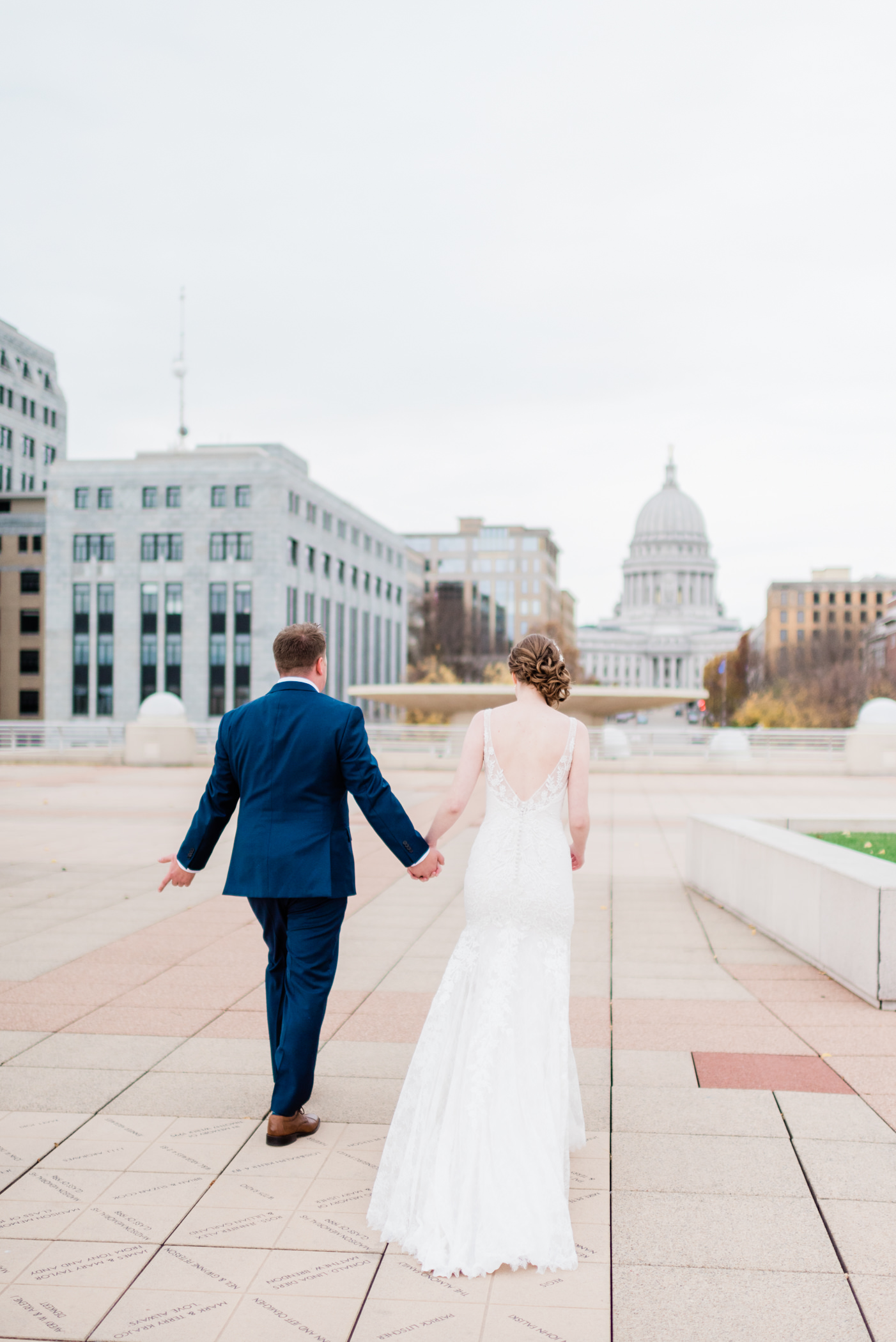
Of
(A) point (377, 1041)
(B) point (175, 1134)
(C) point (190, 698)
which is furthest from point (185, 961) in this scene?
(C) point (190, 698)

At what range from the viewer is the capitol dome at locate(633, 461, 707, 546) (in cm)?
18875

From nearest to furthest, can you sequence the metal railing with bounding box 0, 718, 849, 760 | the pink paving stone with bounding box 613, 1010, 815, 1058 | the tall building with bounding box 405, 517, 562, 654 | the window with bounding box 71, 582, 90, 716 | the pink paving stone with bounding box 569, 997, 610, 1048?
the pink paving stone with bounding box 613, 1010, 815, 1058, the pink paving stone with bounding box 569, 997, 610, 1048, the metal railing with bounding box 0, 718, 849, 760, the window with bounding box 71, 582, 90, 716, the tall building with bounding box 405, 517, 562, 654

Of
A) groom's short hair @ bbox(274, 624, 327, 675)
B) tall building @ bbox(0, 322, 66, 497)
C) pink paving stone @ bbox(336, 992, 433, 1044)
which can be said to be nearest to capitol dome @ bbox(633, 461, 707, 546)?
tall building @ bbox(0, 322, 66, 497)

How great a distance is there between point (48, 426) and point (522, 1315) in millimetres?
109233

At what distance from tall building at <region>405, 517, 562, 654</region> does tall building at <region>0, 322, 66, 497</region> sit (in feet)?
152

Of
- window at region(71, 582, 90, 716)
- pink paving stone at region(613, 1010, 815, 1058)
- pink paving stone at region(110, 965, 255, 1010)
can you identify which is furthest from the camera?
window at region(71, 582, 90, 716)

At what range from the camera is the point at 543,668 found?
13.8 ft

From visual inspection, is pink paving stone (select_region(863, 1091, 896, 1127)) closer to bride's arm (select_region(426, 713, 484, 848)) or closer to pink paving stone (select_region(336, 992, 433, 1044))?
pink paving stone (select_region(336, 992, 433, 1044))

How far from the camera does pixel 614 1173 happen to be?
4.29 meters

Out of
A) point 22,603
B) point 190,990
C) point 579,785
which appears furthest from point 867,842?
point 22,603

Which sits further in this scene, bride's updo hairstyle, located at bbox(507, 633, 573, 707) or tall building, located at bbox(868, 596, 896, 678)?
tall building, located at bbox(868, 596, 896, 678)

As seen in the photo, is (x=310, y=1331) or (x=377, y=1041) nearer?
(x=310, y=1331)

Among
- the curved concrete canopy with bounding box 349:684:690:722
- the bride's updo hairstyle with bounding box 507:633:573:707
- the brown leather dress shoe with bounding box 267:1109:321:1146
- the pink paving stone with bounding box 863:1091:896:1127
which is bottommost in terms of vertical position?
the pink paving stone with bounding box 863:1091:896:1127

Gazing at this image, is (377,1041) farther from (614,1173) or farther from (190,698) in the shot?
(190,698)
